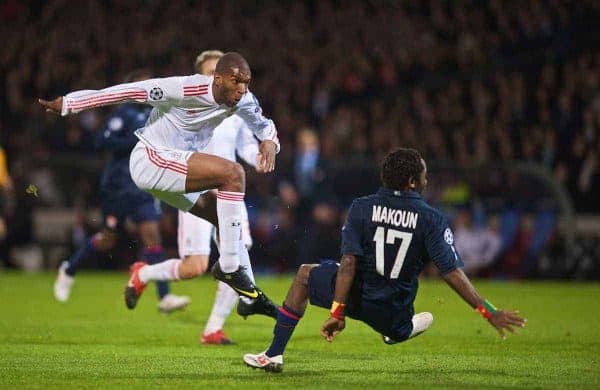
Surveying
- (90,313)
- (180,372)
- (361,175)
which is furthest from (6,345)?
(361,175)

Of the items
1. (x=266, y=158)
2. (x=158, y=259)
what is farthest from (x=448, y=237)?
(x=158, y=259)

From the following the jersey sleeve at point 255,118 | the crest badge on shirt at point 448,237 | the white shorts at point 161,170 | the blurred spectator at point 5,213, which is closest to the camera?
the crest badge on shirt at point 448,237

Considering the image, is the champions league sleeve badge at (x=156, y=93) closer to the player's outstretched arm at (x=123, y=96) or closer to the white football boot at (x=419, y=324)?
the player's outstretched arm at (x=123, y=96)

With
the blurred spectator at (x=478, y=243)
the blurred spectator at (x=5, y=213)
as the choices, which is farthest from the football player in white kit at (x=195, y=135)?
the blurred spectator at (x=5, y=213)

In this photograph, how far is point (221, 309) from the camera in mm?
10500

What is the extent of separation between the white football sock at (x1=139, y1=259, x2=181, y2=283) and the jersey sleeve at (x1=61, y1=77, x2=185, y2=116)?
2.27 m

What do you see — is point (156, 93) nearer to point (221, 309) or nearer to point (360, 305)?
point (221, 309)

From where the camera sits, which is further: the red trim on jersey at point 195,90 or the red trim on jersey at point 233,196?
the red trim on jersey at point 195,90

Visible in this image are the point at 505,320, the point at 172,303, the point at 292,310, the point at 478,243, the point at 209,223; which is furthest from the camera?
the point at 478,243

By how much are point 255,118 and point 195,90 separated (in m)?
0.68

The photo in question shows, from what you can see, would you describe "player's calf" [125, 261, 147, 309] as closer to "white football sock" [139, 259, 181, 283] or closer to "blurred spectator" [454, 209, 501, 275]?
"white football sock" [139, 259, 181, 283]

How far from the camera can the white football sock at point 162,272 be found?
1093cm

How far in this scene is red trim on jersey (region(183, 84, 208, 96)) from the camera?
905cm

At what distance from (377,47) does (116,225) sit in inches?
466
